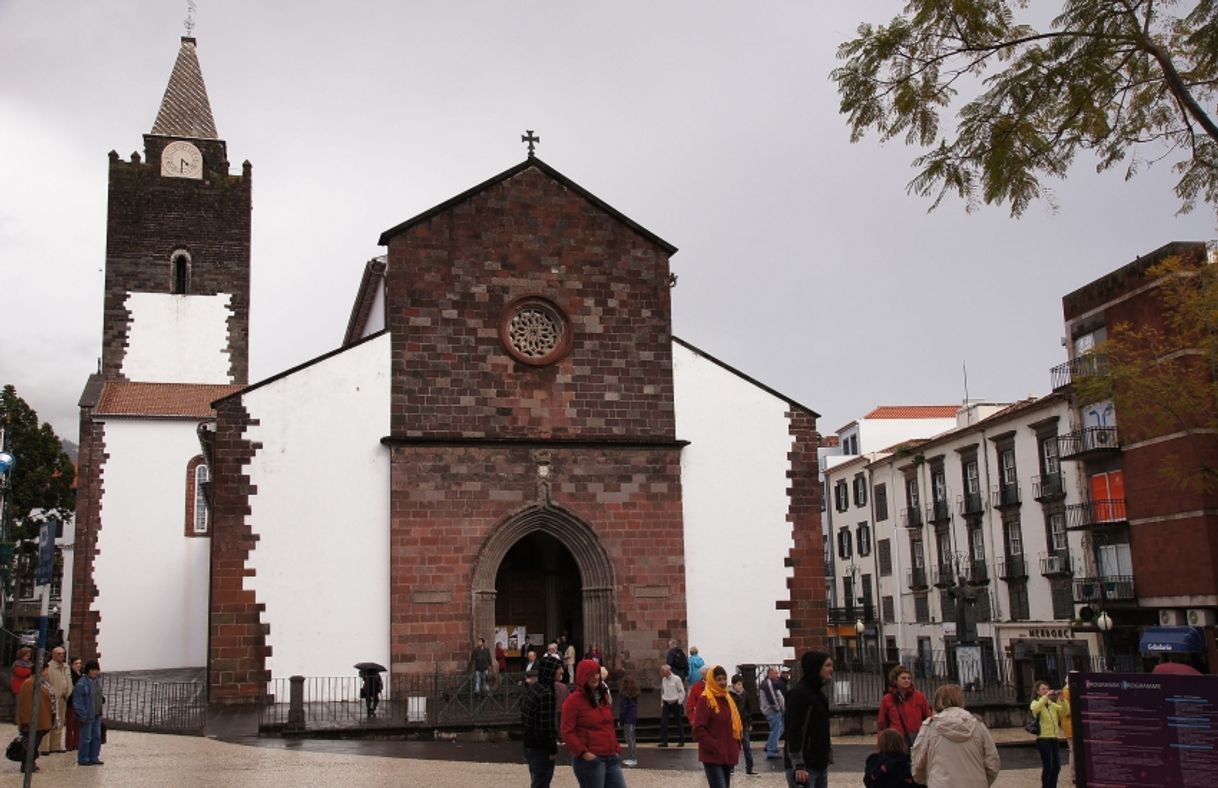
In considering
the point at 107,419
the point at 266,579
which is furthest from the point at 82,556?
the point at 266,579

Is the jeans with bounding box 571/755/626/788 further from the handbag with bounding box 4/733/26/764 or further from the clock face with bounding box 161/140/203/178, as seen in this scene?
the clock face with bounding box 161/140/203/178

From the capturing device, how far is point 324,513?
22094 millimetres

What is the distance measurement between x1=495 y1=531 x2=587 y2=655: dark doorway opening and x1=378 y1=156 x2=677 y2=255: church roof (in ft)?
21.6

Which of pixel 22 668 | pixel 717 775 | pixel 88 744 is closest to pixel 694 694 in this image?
pixel 717 775

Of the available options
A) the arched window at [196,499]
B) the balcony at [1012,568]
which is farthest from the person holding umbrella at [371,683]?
the balcony at [1012,568]

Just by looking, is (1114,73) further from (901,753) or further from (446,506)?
(446,506)

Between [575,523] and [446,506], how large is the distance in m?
2.51

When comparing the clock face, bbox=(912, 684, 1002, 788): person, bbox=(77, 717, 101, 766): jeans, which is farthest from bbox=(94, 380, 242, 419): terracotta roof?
bbox=(912, 684, 1002, 788): person

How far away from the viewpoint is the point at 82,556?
116 feet

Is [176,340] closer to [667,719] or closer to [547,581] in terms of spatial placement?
[547,581]

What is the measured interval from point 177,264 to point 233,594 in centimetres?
2223

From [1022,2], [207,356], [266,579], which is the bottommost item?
[266,579]

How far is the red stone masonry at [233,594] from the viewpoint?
69.1ft

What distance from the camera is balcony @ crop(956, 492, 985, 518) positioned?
1516 inches
